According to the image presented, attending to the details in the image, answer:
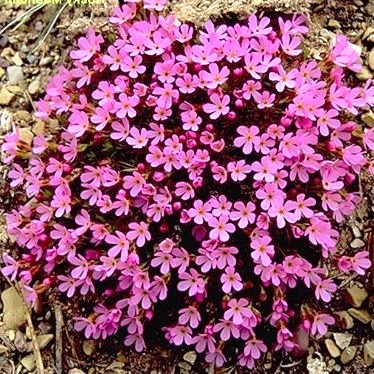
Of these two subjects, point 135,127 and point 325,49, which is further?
point 325,49

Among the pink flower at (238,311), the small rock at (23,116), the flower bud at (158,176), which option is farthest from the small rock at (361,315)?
the small rock at (23,116)

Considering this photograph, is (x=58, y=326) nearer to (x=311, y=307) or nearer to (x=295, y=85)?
(x=311, y=307)

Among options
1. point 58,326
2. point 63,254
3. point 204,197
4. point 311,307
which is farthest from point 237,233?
point 58,326

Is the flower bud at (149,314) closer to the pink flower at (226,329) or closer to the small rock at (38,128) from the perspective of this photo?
the pink flower at (226,329)

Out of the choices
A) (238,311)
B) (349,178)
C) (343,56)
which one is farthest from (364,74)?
(238,311)

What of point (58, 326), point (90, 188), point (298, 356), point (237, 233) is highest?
point (90, 188)

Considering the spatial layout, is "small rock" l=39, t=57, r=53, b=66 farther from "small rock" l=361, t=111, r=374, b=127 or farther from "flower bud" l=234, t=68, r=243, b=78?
"small rock" l=361, t=111, r=374, b=127

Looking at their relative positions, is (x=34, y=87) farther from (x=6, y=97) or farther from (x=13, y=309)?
(x=13, y=309)
